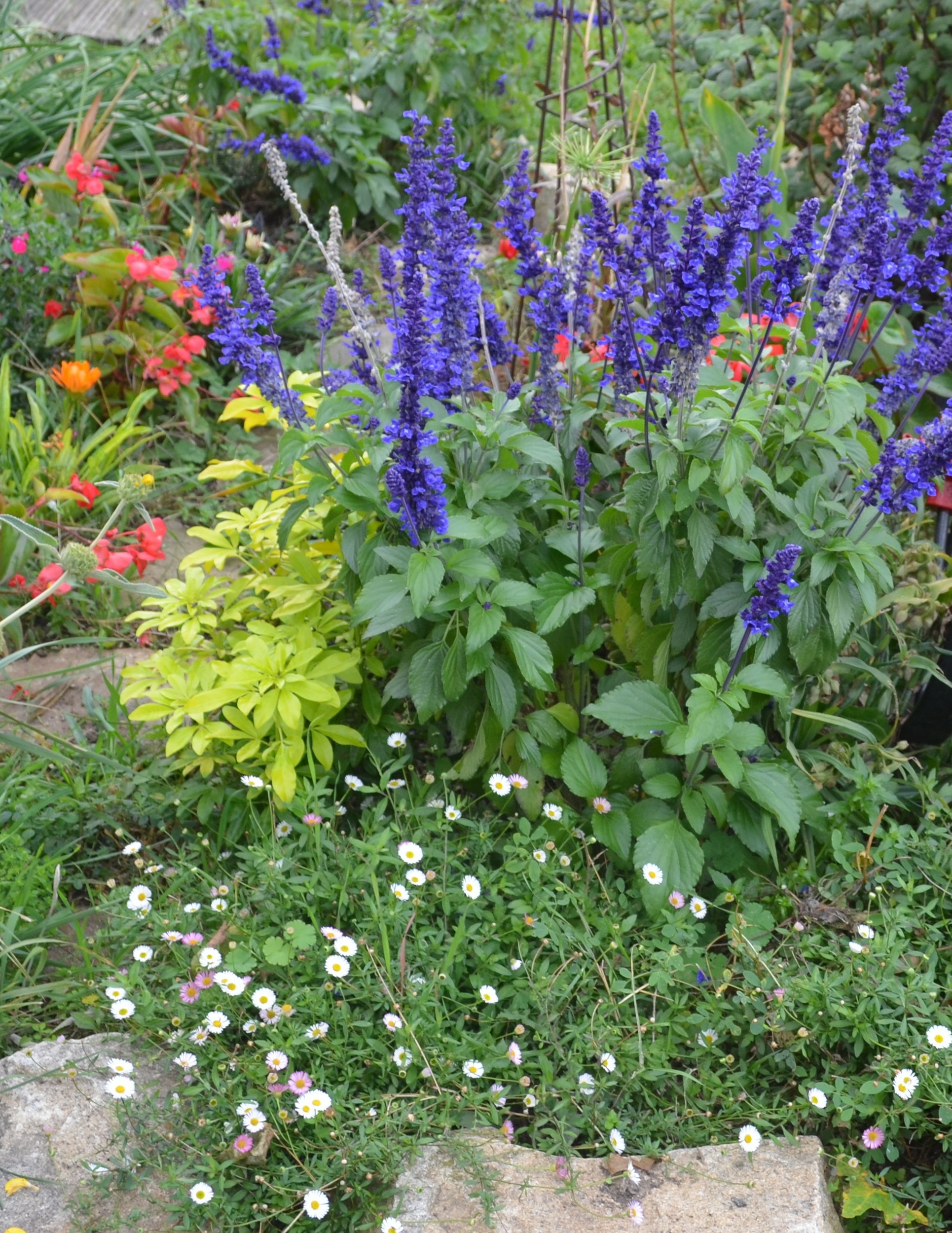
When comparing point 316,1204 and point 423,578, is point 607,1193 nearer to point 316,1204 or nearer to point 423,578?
point 316,1204

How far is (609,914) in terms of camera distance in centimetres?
231

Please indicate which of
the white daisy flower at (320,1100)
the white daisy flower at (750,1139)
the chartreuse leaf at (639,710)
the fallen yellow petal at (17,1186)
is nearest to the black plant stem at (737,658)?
the chartreuse leaf at (639,710)

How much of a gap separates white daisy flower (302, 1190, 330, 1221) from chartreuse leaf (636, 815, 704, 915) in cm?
84

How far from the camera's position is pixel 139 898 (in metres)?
2.18

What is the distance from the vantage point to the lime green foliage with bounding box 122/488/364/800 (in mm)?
2389

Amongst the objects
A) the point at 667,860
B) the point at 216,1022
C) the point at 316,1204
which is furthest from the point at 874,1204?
the point at 216,1022

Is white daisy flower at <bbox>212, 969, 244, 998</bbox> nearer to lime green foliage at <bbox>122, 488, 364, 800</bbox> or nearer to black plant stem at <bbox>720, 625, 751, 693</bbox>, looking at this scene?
lime green foliage at <bbox>122, 488, 364, 800</bbox>

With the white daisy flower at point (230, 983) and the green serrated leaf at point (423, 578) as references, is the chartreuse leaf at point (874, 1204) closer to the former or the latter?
the white daisy flower at point (230, 983)

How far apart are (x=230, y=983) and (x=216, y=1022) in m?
0.07

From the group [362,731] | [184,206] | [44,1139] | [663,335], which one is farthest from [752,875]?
[184,206]

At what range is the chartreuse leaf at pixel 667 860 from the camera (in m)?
2.22

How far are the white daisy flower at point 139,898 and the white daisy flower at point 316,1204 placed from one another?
25.7 inches

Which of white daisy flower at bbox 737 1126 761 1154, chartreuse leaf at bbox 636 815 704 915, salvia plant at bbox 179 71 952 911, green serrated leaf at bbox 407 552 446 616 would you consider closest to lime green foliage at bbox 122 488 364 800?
salvia plant at bbox 179 71 952 911

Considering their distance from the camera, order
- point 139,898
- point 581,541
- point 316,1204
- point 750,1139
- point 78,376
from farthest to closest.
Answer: point 78,376
point 581,541
point 139,898
point 750,1139
point 316,1204
